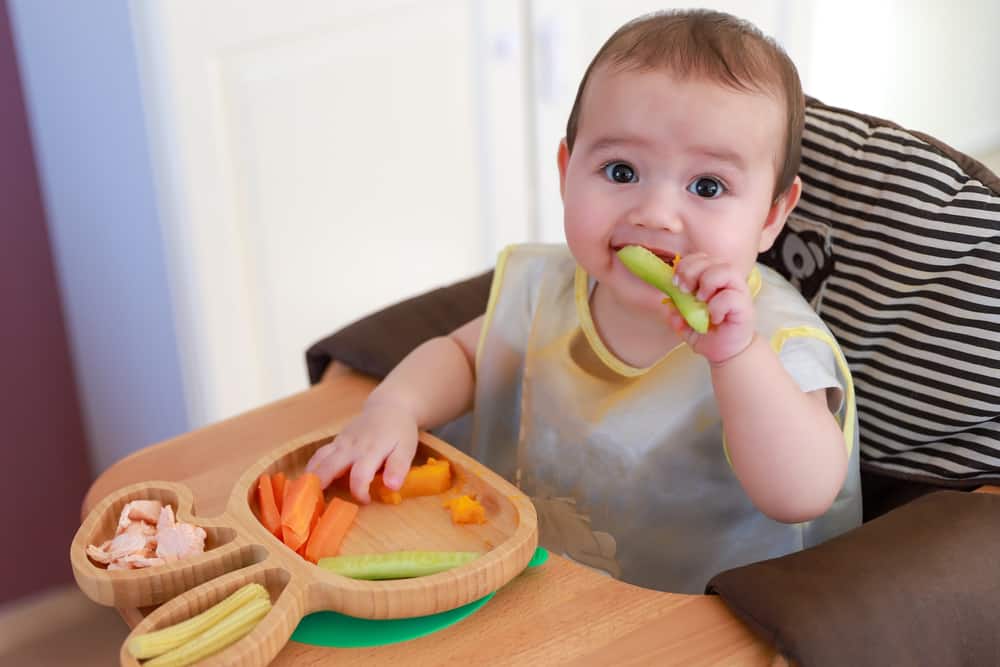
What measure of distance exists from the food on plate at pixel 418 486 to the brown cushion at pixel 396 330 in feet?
0.73

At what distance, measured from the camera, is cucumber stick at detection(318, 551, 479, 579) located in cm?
74

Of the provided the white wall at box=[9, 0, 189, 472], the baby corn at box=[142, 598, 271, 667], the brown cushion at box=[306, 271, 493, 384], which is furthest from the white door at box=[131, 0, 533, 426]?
the baby corn at box=[142, 598, 271, 667]

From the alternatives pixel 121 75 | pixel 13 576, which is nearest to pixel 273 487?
pixel 121 75

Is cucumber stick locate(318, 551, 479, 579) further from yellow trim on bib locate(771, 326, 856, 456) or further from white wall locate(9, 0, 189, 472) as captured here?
white wall locate(9, 0, 189, 472)

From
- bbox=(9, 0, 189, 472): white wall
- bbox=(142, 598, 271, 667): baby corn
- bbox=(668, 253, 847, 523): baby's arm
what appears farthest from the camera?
bbox=(9, 0, 189, 472): white wall

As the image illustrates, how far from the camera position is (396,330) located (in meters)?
1.10

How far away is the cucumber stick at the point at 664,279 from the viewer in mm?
743

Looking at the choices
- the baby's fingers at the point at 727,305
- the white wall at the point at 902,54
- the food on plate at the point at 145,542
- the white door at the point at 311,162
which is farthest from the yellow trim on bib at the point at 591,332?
the white wall at the point at 902,54

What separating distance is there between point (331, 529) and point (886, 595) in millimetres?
355

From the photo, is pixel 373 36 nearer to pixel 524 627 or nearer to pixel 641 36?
pixel 641 36

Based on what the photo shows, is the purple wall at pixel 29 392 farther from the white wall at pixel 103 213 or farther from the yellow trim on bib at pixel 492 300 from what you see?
the yellow trim on bib at pixel 492 300

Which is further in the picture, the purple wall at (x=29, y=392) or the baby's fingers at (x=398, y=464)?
the purple wall at (x=29, y=392)

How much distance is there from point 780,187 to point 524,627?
0.40m

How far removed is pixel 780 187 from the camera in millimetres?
905
